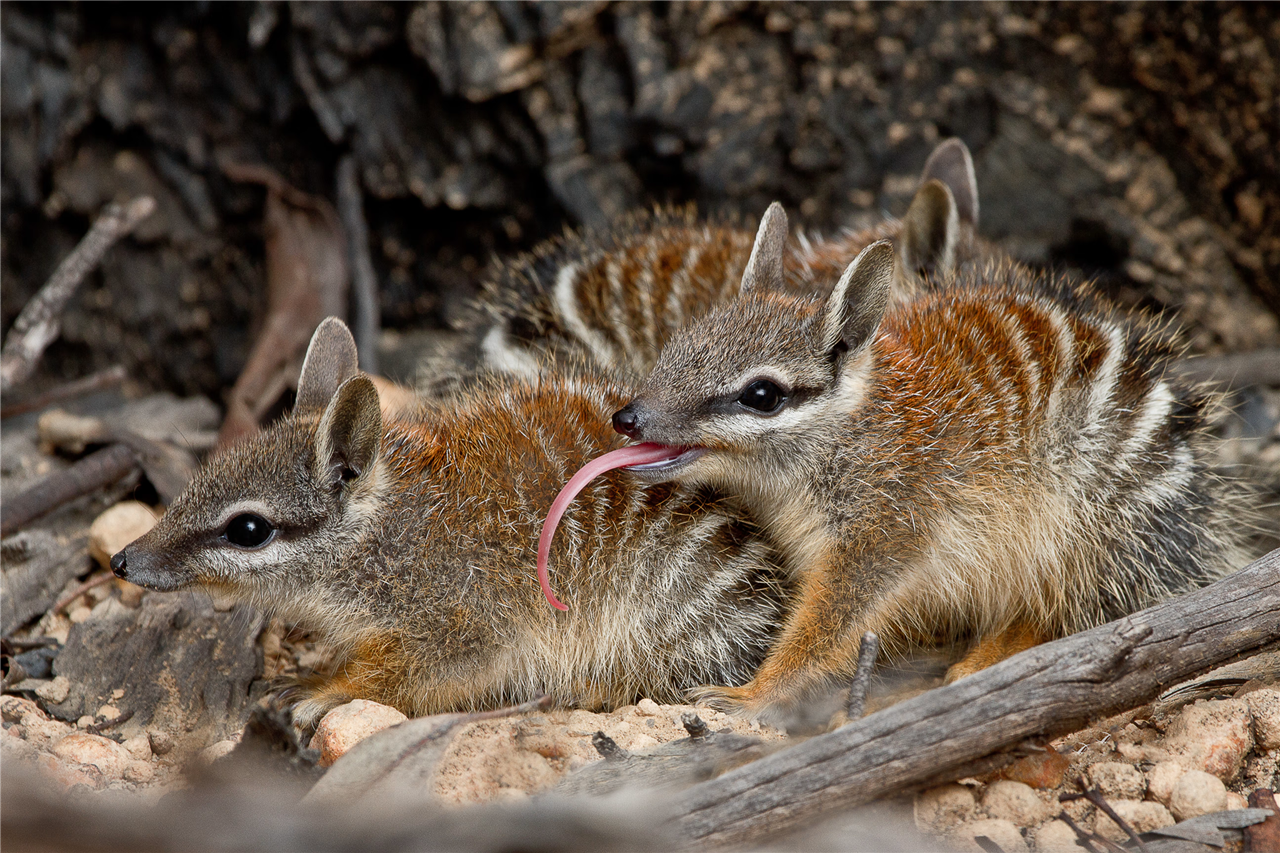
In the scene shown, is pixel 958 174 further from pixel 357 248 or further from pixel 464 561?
pixel 357 248

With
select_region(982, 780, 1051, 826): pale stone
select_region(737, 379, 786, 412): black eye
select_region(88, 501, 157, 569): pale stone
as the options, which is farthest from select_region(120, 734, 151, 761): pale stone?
select_region(982, 780, 1051, 826): pale stone

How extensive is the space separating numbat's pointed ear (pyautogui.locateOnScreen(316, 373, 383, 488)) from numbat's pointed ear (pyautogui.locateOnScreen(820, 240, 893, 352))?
148cm

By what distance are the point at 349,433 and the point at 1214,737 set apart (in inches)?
106

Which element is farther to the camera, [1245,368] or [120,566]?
[1245,368]

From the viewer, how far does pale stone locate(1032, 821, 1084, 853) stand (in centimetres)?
259

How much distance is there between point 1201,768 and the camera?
2857 millimetres

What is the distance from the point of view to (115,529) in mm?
4184

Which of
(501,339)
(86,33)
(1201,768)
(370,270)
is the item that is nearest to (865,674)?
(1201,768)

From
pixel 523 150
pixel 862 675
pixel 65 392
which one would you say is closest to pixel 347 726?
pixel 862 675

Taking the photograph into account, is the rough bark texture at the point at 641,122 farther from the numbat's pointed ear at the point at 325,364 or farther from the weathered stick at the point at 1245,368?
the numbat's pointed ear at the point at 325,364

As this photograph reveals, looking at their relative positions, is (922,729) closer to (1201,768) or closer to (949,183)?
(1201,768)

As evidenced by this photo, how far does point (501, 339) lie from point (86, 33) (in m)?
2.67

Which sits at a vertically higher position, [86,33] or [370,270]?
[86,33]

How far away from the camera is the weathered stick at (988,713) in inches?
94.3
